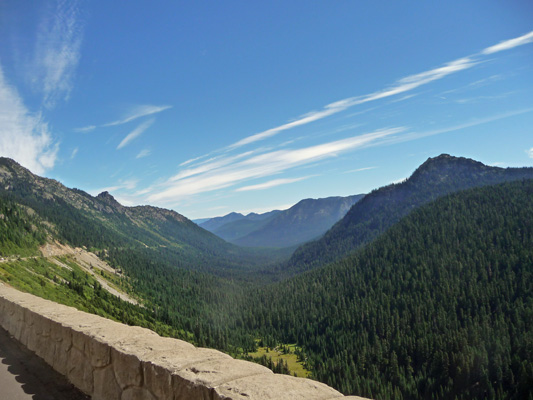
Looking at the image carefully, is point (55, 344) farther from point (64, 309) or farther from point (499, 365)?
point (499, 365)

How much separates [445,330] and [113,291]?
565 feet


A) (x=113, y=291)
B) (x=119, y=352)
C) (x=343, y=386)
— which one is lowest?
(x=343, y=386)

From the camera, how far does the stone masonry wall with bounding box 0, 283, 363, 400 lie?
7.14 metres

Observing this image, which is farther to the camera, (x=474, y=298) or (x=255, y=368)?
(x=474, y=298)

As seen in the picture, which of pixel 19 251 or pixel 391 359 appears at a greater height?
pixel 19 251

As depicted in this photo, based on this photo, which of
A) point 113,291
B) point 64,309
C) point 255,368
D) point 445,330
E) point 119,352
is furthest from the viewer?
point 113,291

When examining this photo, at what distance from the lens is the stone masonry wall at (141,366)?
281 inches

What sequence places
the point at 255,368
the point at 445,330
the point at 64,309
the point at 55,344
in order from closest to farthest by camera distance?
the point at 255,368 < the point at 55,344 < the point at 64,309 < the point at 445,330

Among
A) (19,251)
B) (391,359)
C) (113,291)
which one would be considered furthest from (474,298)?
(19,251)

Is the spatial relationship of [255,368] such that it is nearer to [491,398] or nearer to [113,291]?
[491,398]

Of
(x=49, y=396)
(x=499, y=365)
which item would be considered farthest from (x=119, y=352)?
(x=499, y=365)

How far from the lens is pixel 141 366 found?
28.4 feet

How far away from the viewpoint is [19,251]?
151500 millimetres

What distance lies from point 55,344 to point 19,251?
17389 centimetres
